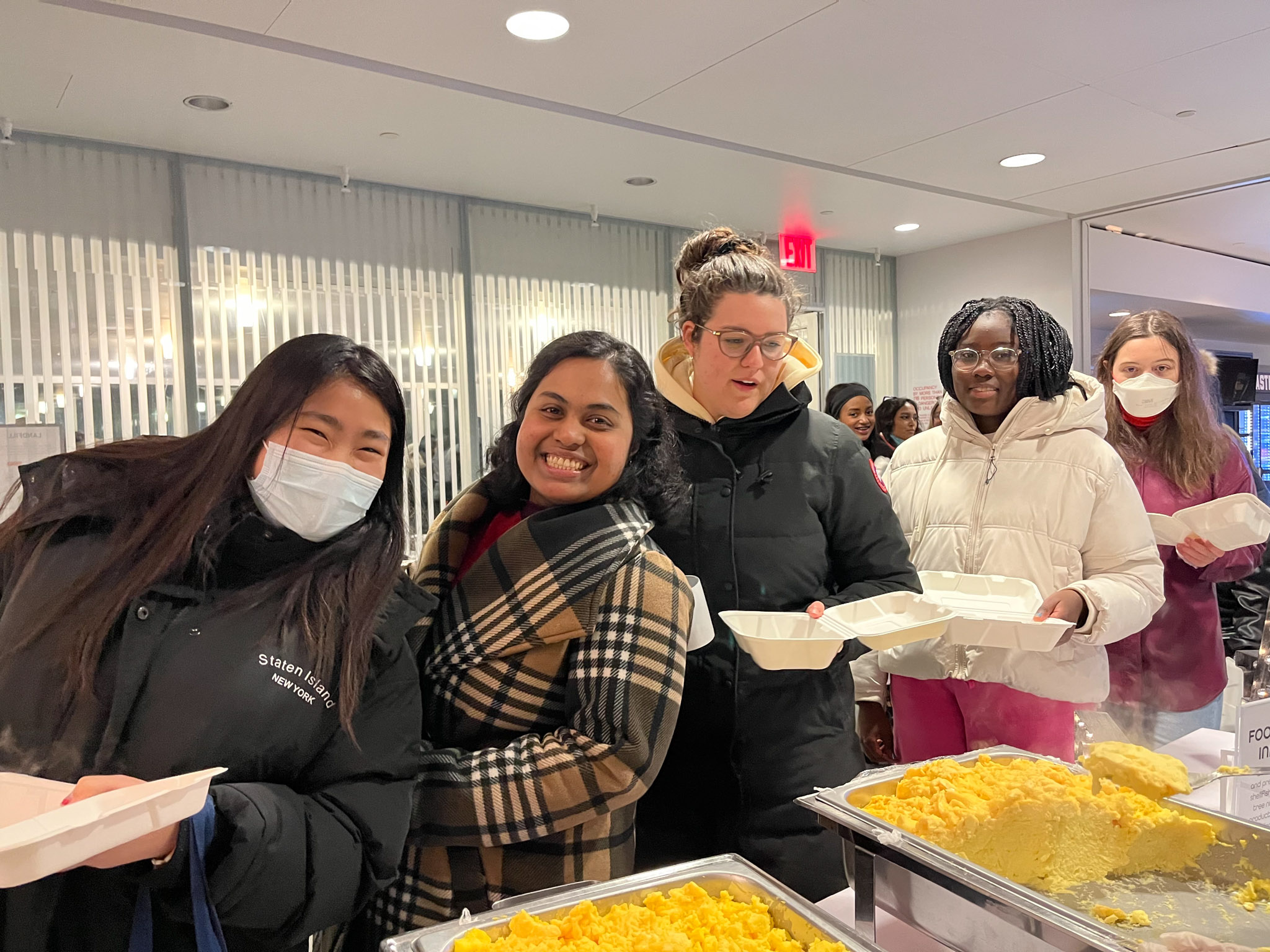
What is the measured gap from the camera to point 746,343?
1.65 meters

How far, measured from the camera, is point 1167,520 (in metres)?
2.21

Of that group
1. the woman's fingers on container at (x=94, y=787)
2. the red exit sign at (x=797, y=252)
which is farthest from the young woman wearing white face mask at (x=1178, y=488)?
the red exit sign at (x=797, y=252)

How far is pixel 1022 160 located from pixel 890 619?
3.21m

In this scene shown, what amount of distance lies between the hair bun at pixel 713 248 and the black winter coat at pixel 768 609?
11.6 inches

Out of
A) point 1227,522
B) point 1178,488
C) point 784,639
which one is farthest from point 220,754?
point 1178,488

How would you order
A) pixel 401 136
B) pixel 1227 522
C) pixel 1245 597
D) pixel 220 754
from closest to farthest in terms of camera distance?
pixel 220 754 → pixel 1227 522 → pixel 1245 597 → pixel 401 136

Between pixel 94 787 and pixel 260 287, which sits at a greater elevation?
pixel 260 287

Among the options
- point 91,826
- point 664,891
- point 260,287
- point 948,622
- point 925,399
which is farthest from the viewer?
point 925,399

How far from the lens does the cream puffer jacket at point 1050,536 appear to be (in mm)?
1814

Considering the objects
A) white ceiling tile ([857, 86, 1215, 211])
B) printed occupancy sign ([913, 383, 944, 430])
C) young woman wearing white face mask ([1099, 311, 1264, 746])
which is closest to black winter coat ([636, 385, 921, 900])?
young woman wearing white face mask ([1099, 311, 1264, 746])

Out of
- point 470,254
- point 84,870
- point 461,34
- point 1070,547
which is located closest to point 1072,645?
point 1070,547

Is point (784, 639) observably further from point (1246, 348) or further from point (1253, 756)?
point (1246, 348)

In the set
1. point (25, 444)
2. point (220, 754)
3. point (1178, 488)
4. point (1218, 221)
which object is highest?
point (1218, 221)

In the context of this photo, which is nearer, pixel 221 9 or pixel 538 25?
pixel 221 9
